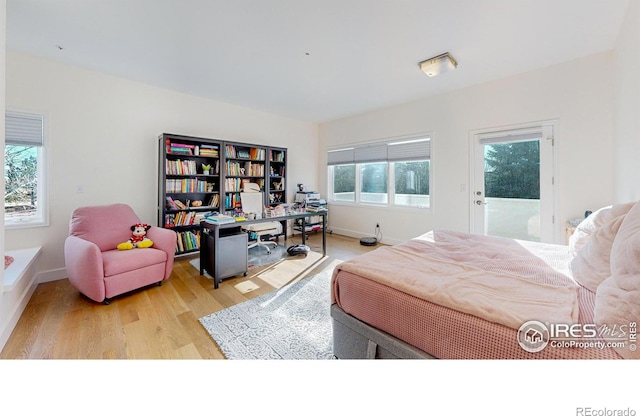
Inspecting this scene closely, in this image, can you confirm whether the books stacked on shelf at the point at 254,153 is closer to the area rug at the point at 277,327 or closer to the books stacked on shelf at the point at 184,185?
the books stacked on shelf at the point at 184,185

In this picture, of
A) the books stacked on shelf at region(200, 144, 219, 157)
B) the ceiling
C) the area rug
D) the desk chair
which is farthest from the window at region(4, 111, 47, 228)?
the area rug

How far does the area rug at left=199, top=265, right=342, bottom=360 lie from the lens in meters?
1.58

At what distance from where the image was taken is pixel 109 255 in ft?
7.62

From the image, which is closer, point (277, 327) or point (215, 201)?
point (277, 327)

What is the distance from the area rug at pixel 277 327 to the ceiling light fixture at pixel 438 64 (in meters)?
2.75

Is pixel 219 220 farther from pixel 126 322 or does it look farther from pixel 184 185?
pixel 184 185

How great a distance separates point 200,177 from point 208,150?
469 mm

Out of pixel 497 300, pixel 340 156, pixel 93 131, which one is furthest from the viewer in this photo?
pixel 340 156

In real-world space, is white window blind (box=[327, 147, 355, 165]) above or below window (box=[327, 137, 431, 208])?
above

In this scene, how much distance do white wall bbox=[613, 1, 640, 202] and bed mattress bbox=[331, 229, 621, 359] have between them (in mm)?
1294

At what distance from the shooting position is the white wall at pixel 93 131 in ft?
8.86

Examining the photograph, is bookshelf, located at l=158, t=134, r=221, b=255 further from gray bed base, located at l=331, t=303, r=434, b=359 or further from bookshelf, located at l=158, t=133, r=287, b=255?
gray bed base, located at l=331, t=303, r=434, b=359

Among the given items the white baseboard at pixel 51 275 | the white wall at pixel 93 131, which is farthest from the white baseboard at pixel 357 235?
the white baseboard at pixel 51 275

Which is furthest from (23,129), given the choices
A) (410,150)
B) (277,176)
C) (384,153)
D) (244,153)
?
(410,150)
